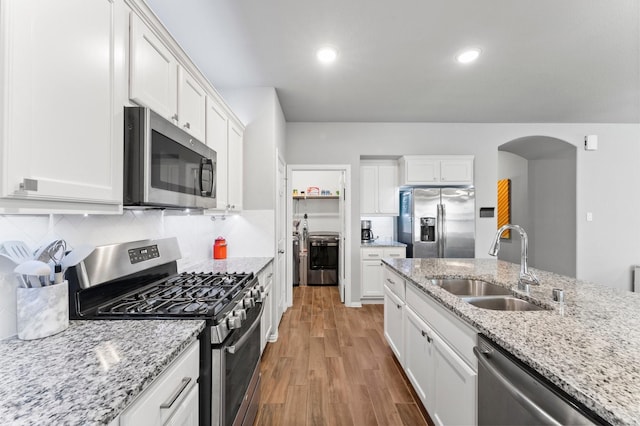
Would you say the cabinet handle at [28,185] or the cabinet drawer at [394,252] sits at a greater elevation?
the cabinet handle at [28,185]

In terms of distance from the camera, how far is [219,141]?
7.13ft

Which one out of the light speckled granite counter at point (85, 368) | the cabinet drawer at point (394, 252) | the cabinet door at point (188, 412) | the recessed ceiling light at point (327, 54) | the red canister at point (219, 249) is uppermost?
the recessed ceiling light at point (327, 54)

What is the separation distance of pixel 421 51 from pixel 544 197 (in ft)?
13.2

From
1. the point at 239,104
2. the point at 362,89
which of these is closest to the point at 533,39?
the point at 362,89

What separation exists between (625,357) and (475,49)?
2.38 metres

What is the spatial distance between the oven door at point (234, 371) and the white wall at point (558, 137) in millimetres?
2554

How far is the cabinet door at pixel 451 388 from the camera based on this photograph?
1.16 meters

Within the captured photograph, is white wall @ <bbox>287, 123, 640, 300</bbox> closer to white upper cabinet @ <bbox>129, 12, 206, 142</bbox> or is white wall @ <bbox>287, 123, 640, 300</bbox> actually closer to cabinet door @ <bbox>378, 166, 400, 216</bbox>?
cabinet door @ <bbox>378, 166, 400, 216</bbox>

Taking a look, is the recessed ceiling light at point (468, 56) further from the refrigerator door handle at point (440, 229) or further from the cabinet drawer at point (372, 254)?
the cabinet drawer at point (372, 254)

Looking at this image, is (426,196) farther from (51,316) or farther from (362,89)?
(51,316)

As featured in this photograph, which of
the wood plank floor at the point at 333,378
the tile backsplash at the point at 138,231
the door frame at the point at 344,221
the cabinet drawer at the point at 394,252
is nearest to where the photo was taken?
the tile backsplash at the point at 138,231

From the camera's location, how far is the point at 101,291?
3.99 ft

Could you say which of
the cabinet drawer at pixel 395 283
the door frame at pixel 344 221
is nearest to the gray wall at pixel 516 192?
the door frame at pixel 344 221

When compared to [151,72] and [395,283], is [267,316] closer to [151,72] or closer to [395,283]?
[395,283]
